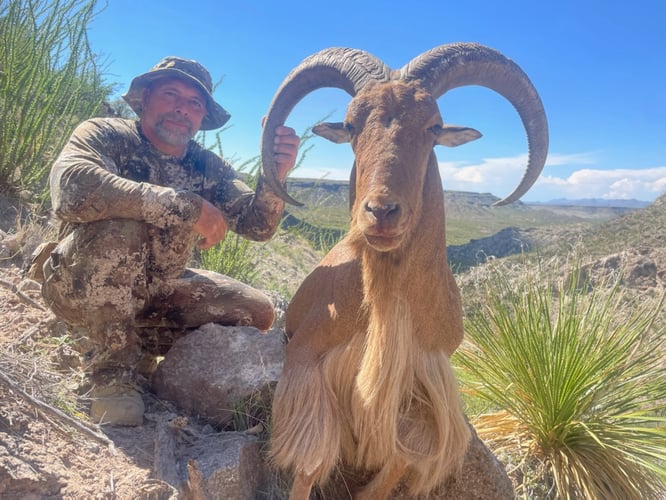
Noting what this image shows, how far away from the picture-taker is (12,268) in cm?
453

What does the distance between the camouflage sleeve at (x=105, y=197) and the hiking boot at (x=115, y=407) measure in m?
1.02

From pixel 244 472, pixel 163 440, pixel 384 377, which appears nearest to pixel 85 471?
pixel 163 440

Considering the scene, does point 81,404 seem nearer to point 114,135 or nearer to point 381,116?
point 114,135

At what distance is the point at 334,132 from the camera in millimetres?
2943

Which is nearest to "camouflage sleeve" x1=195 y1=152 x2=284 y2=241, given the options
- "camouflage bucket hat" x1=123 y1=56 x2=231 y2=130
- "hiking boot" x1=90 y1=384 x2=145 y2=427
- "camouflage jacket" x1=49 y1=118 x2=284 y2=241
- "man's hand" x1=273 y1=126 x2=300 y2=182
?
"camouflage jacket" x1=49 y1=118 x2=284 y2=241

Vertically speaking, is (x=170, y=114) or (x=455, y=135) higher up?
(x=170, y=114)

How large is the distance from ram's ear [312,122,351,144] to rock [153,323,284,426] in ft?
4.63

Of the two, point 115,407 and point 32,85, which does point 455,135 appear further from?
point 32,85

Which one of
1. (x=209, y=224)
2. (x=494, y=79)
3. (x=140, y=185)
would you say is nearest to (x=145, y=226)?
(x=140, y=185)

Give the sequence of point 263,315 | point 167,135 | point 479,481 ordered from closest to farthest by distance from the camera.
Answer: point 479,481
point 167,135
point 263,315

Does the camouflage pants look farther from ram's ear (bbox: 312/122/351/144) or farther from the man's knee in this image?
ram's ear (bbox: 312/122/351/144)

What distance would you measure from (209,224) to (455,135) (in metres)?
1.57

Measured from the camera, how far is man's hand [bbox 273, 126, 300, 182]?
3.28 m

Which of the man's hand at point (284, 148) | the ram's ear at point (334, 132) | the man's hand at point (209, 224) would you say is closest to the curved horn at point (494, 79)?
the ram's ear at point (334, 132)
